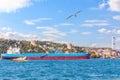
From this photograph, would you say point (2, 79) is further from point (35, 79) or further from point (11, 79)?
point (35, 79)

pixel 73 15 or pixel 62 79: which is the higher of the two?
pixel 73 15

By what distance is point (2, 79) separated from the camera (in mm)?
59250

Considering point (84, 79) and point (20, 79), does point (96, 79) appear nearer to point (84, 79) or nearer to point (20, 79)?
point (84, 79)

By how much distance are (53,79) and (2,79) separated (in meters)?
9.31

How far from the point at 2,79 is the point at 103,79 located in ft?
61.2

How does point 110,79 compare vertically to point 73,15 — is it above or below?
below

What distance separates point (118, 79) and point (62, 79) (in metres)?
10.3

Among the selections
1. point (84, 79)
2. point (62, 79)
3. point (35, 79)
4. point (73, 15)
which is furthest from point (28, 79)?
point (73, 15)

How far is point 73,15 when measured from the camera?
5928cm

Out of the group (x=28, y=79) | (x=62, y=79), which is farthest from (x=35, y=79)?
(x=62, y=79)

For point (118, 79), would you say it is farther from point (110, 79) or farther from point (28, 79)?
point (28, 79)

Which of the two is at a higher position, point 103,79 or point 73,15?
point 73,15

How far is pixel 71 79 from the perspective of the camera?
6041cm

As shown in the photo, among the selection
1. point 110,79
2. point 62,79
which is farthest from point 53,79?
point 110,79
